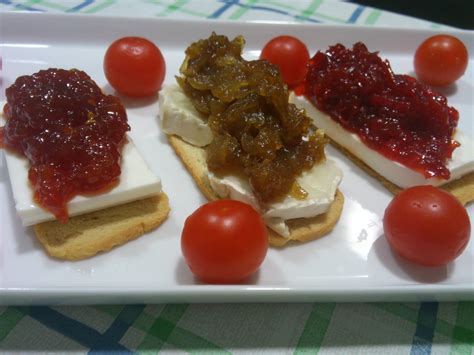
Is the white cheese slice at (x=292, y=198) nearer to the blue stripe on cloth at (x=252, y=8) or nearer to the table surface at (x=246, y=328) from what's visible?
the table surface at (x=246, y=328)

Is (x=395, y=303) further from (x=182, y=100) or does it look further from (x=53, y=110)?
(x=53, y=110)

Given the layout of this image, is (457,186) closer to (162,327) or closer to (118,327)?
(162,327)

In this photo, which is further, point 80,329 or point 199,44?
point 199,44

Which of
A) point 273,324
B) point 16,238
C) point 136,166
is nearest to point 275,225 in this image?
point 273,324

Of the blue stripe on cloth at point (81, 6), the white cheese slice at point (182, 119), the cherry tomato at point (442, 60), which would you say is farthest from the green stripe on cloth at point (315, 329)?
the blue stripe on cloth at point (81, 6)

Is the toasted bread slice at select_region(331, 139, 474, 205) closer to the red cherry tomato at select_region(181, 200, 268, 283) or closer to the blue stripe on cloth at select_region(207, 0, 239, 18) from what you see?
the red cherry tomato at select_region(181, 200, 268, 283)
